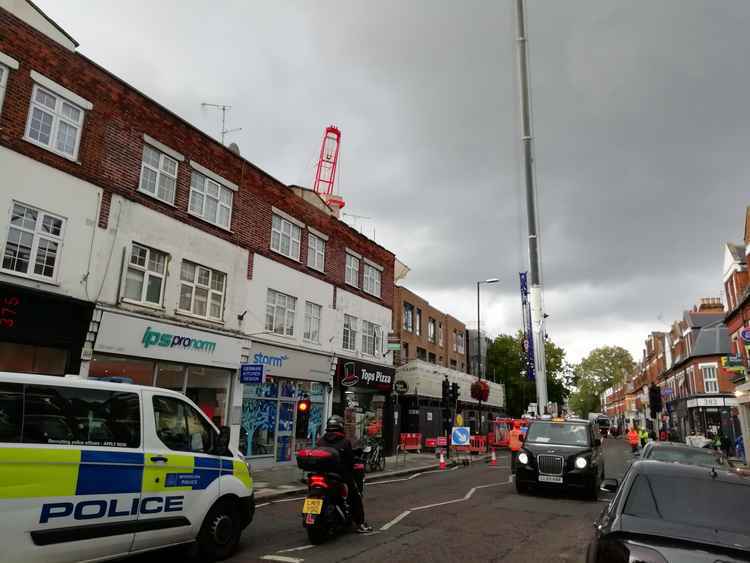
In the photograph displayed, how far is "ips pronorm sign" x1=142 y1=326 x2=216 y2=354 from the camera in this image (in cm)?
1452

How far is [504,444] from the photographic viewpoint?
36.8 metres

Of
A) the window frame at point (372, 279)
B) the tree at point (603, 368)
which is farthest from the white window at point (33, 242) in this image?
the tree at point (603, 368)

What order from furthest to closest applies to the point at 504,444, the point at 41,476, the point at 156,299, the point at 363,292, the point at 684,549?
the point at 504,444
the point at 363,292
the point at 156,299
the point at 41,476
the point at 684,549

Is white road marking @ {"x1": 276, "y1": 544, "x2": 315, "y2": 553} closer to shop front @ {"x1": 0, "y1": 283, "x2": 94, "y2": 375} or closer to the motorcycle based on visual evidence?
the motorcycle

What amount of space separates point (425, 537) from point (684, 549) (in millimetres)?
4677

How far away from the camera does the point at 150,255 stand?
1523 centimetres

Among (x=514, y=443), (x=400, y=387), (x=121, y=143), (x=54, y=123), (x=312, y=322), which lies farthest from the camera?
(x=400, y=387)

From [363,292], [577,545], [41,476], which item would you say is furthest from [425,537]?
[363,292]

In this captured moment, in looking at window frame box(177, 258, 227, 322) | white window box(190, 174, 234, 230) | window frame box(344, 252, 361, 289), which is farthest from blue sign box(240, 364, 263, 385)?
window frame box(344, 252, 361, 289)

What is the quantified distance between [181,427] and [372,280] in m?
20.8

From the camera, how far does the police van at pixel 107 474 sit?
15.6ft

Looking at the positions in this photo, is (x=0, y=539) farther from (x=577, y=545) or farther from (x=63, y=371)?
(x=63, y=371)

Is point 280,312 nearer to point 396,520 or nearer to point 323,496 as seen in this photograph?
point 396,520

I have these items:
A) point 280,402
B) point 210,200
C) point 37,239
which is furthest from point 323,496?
point 210,200
